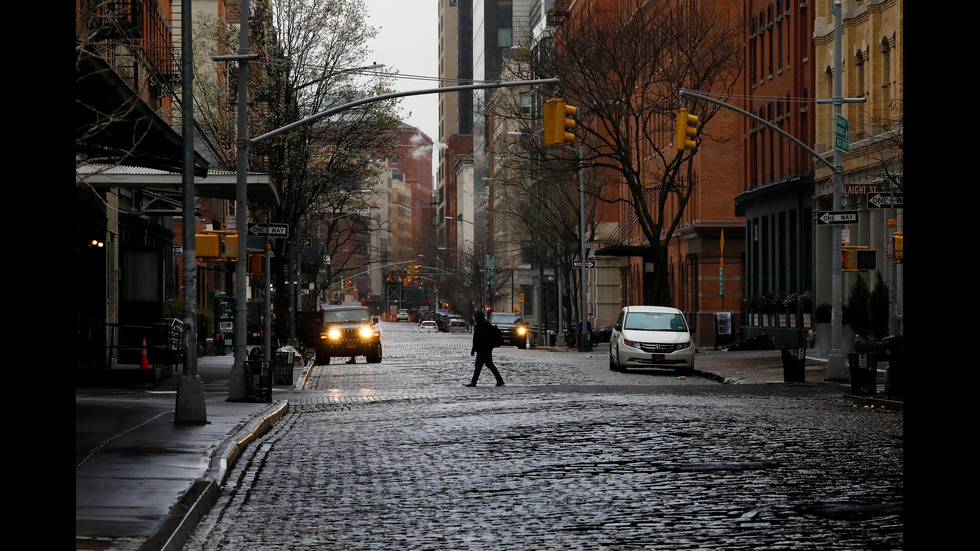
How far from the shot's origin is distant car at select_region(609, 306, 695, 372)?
3634 centimetres

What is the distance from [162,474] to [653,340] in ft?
79.4

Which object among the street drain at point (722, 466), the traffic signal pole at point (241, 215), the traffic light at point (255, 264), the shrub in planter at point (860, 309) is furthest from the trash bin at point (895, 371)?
the shrub in planter at point (860, 309)

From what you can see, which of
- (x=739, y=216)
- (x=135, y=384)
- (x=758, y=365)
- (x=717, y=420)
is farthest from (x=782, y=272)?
(x=717, y=420)

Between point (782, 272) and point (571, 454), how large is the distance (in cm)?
4095

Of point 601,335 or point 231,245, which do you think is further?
point 601,335

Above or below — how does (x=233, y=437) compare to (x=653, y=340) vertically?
below

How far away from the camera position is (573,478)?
535 inches

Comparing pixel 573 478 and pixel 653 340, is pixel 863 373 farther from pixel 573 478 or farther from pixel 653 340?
pixel 573 478

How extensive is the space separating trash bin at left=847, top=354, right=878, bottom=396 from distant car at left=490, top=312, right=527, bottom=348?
45274 mm

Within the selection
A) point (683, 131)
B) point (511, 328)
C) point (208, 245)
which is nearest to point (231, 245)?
point (208, 245)

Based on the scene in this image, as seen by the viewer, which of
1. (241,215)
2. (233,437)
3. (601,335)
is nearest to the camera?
(233,437)

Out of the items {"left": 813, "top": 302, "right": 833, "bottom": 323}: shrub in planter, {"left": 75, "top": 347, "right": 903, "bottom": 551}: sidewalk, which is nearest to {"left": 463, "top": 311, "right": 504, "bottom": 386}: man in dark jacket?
{"left": 75, "top": 347, "right": 903, "bottom": 551}: sidewalk

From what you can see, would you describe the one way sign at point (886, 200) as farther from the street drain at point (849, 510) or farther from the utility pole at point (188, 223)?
the street drain at point (849, 510)

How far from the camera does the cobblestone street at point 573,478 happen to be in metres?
10.3
